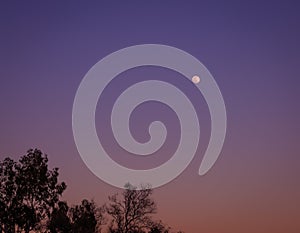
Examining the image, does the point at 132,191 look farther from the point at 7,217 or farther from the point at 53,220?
the point at 7,217

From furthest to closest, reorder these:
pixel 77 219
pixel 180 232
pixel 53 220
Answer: pixel 180 232 → pixel 77 219 → pixel 53 220

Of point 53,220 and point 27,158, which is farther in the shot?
point 53,220

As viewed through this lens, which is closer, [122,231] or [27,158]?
[27,158]

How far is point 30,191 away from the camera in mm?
64375

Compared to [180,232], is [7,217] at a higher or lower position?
lower

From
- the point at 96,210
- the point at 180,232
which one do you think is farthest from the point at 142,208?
the point at 180,232

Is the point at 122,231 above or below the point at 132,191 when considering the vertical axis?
below

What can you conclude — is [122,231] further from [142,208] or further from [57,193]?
[57,193]

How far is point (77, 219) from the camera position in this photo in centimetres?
8006

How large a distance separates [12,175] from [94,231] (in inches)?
783

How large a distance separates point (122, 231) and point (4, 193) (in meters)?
17.2

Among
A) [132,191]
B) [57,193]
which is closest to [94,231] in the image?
[132,191]

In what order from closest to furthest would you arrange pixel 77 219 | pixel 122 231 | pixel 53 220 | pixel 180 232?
pixel 53 220, pixel 122 231, pixel 77 219, pixel 180 232

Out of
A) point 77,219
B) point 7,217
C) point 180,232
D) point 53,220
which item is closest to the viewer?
point 7,217
